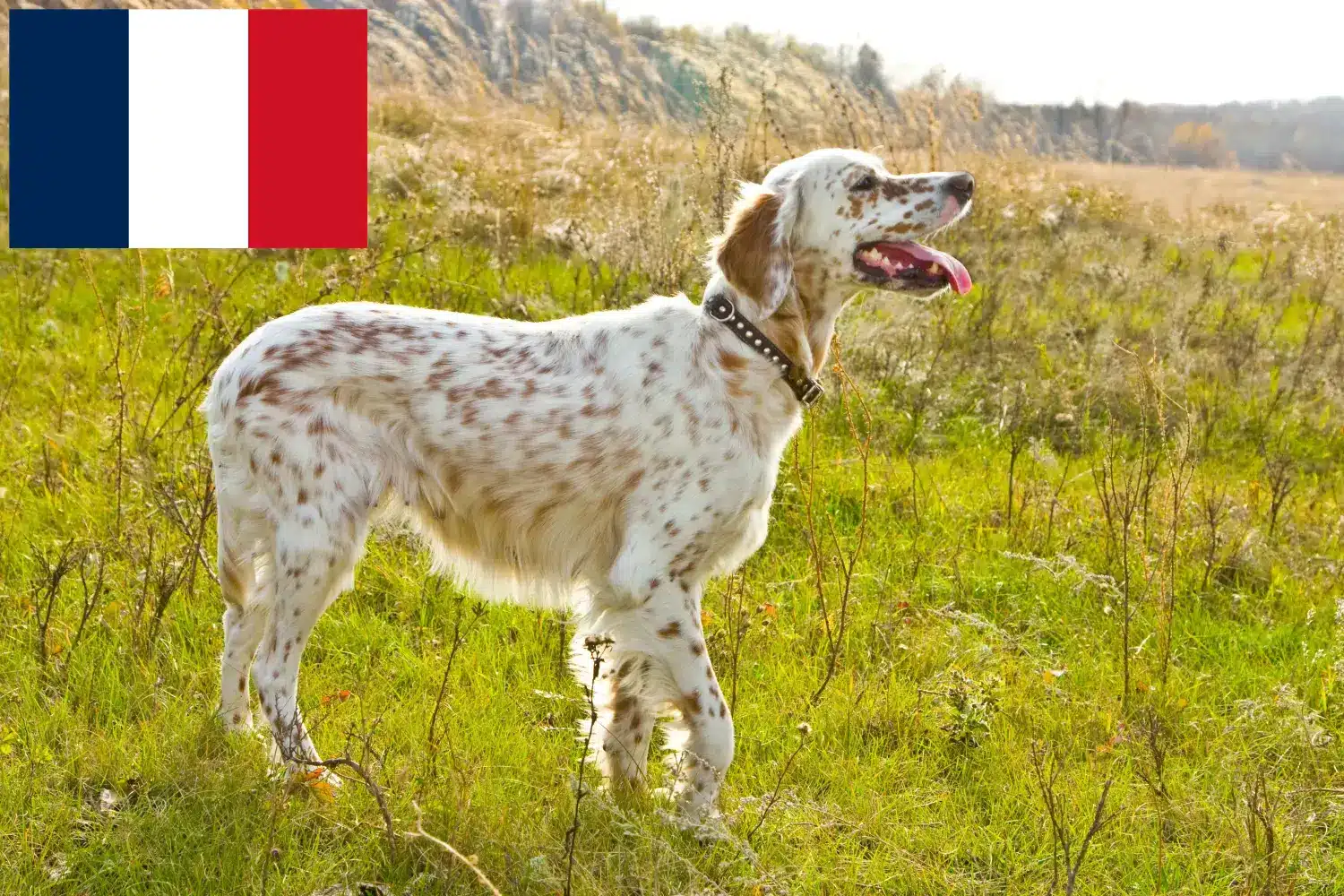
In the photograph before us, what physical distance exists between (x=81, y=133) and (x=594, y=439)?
6008 mm

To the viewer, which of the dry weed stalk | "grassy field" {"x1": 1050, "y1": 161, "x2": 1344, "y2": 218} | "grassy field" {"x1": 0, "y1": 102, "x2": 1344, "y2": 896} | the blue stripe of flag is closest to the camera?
the dry weed stalk

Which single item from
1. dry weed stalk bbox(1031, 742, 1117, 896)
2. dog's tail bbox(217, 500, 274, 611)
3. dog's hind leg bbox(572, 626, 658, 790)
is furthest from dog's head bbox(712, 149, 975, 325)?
dog's tail bbox(217, 500, 274, 611)

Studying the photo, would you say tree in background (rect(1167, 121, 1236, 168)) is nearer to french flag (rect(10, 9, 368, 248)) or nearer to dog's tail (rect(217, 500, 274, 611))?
french flag (rect(10, 9, 368, 248))

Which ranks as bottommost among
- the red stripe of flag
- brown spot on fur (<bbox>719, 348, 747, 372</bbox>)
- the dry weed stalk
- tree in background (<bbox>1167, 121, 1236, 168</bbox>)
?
the dry weed stalk

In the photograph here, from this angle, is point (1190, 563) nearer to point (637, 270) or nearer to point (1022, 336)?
point (1022, 336)

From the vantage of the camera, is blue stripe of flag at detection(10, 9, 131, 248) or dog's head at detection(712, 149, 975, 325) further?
blue stripe of flag at detection(10, 9, 131, 248)

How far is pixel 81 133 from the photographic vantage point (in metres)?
7.60

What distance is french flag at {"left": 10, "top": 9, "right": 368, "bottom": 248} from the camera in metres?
7.04

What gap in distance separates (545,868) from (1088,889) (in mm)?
1340

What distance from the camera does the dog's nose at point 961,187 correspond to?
3.32 metres

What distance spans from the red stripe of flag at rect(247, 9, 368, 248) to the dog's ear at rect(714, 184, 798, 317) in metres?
4.52

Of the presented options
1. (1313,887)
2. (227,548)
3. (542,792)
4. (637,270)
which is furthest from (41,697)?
(637,270)

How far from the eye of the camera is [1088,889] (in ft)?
9.62

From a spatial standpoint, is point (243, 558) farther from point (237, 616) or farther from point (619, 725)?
point (619, 725)
